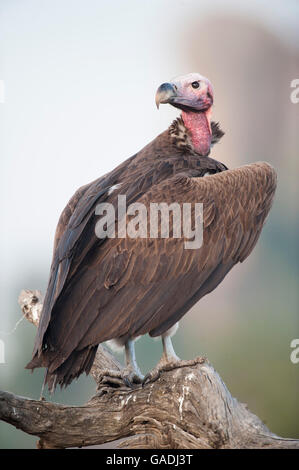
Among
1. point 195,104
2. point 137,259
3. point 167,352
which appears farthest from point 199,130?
point 167,352

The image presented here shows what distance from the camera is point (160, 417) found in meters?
3.56

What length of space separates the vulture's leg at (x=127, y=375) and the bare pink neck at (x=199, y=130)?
1.32 m

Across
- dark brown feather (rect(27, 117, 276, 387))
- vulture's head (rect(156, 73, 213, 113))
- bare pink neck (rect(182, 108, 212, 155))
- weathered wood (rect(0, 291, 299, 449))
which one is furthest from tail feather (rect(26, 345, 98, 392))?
vulture's head (rect(156, 73, 213, 113))

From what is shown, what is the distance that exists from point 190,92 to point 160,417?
2.04 m

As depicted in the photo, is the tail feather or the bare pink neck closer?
the tail feather

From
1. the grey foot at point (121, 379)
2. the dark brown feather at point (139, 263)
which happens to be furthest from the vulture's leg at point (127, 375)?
the dark brown feather at point (139, 263)

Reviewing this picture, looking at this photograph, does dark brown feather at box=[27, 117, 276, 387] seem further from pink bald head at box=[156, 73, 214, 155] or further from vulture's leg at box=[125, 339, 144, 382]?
pink bald head at box=[156, 73, 214, 155]

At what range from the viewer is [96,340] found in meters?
3.62

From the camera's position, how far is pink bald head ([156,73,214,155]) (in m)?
4.42

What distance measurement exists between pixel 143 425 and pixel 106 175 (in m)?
1.49

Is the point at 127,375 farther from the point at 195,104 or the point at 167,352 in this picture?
the point at 195,104

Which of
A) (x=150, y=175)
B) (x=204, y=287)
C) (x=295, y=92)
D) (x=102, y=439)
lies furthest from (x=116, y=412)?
(x=295, y=92)

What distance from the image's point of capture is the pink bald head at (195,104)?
174 inches
